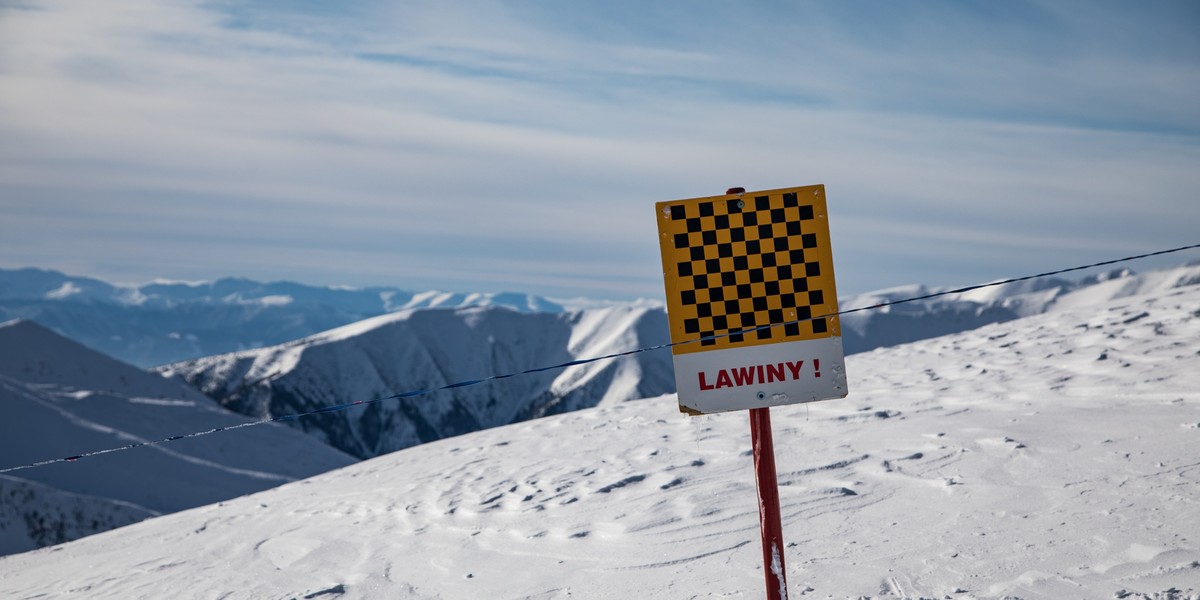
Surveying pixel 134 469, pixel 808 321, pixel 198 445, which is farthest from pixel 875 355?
pixel 198 445

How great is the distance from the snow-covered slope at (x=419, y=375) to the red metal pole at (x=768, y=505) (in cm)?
10824

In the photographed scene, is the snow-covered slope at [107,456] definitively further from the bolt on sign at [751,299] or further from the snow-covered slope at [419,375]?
the snow-covered slope at [419,375]

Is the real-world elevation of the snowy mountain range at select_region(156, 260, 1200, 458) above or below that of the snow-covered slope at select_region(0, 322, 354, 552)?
below

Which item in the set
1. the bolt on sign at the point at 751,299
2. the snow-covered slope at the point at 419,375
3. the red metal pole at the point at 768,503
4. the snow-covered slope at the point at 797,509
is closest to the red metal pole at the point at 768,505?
the red metal pole at the point at 768,503

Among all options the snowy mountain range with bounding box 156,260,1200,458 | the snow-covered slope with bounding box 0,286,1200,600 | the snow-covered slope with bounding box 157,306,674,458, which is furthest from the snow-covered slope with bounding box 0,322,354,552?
the snowy mountain range with bounding box 156,260,1200,458

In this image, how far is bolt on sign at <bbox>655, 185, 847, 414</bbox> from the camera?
355 cm

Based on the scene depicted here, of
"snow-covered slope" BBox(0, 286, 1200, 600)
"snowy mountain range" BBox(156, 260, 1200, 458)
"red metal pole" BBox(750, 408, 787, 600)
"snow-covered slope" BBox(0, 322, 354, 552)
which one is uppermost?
"red metal pole" BBox(750, 408, 787, 600)

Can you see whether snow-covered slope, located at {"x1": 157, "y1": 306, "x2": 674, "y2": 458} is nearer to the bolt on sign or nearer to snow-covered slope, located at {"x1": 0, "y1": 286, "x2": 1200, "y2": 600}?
snow-covered slope, located at {"x1": 0, "y1": 286, "x2": 1200, "y2": 600}

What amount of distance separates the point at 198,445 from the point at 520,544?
29435 mm

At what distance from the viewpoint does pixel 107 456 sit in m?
27.7

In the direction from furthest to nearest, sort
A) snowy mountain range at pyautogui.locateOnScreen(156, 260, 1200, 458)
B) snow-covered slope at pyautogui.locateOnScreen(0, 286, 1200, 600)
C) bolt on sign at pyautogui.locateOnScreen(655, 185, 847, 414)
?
snowy mountain range at pyautogui.locateOnScreen(156, 260, 1200, 458)
snow-covered slope at pyautogui.locateOnScreen(0, 286, 1200, 600)
bolt on sign at pyautogui.locateOnScreen(655, 185, 847, 414)

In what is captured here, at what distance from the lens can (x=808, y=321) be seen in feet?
11.6

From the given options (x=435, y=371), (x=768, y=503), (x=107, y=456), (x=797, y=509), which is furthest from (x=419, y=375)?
(x=768, y=503)

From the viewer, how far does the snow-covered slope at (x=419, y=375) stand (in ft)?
390
